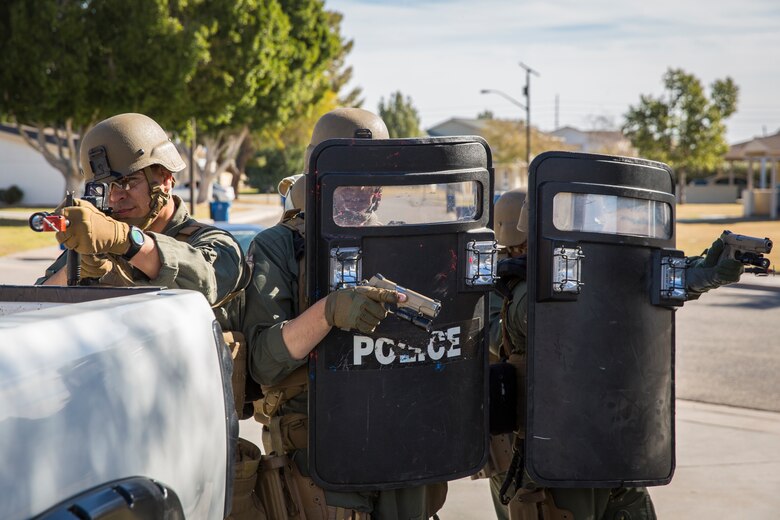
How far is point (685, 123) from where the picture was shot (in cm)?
6050

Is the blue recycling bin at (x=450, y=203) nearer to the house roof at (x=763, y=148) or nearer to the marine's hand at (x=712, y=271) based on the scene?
the marine's hand at (x=712, y=271)

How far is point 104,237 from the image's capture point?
275 cm

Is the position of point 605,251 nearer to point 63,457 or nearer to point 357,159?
point 357,159

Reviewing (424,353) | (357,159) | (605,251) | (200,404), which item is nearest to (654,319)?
(605,251)

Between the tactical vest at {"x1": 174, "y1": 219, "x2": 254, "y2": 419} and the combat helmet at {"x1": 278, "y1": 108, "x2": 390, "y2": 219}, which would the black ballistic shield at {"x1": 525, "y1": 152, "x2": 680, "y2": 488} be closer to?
the combat helmet at {"x1": 278, "y1": 108, "x2": 390, "y2": 219}

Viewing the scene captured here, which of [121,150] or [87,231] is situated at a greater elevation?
[121,150]

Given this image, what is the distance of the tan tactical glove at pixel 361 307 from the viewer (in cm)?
289

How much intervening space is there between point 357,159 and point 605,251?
913 millimetres

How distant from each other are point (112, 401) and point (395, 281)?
126cm

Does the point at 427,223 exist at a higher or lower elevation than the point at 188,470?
higher

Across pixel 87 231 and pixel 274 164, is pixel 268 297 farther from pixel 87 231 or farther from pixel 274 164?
pixel 274 164

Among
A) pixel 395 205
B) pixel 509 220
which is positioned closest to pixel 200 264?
pixel 395 205

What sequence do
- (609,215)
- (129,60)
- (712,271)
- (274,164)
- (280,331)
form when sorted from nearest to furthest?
(280,331), (609,215), (712,271), (129,60), (274,164)

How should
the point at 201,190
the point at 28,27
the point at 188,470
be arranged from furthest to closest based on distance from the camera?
the point at 201,190 < the point at 28,27 < the point at 188,470
